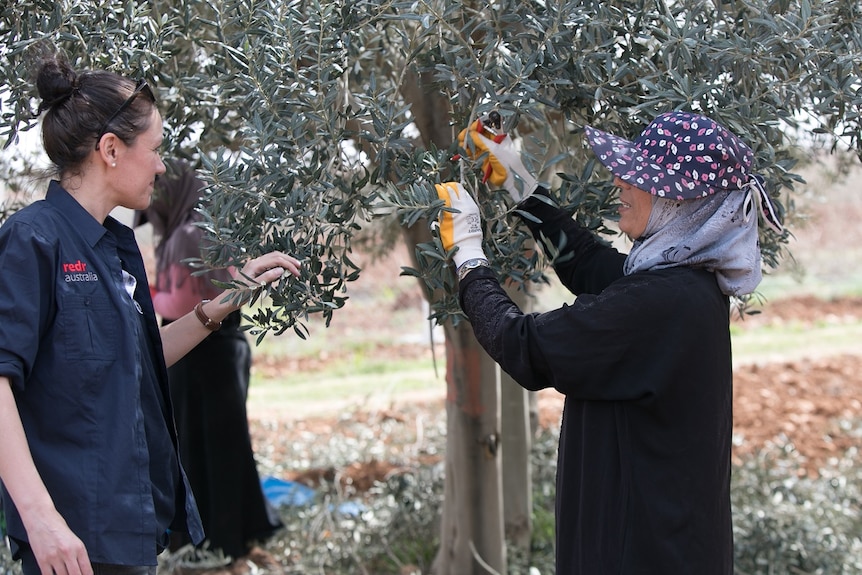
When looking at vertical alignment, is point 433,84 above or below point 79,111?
above

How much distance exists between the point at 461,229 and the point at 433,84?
485 mm

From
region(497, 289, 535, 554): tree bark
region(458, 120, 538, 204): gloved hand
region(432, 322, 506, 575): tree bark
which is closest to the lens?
region(458, 120, 538, 204): gloved hand

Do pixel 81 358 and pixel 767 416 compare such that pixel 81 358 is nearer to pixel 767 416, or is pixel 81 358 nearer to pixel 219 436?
pixel 219 436

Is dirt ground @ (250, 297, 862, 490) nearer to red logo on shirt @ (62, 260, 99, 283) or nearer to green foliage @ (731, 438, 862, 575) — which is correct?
green foliage @ (731, 438, 862, 575)

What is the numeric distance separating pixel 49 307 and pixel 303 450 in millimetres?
4993

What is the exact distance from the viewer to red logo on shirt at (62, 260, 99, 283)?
6.46 feet

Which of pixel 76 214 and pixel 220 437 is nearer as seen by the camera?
pixel 76 214

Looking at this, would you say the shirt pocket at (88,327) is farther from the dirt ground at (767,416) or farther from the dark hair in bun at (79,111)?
the dirt ground at (767,416)

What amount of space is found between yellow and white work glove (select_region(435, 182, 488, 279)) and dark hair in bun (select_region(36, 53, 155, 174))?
70cm

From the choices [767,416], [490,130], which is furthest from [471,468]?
[767,416]

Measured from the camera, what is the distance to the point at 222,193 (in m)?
2.18

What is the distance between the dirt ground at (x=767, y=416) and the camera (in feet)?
21.2

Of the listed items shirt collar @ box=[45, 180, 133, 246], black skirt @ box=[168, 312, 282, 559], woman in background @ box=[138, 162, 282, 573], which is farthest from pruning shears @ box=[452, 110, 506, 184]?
black skirt @ box=[168, 312, 282, 559]

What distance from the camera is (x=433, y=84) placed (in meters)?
2.48
